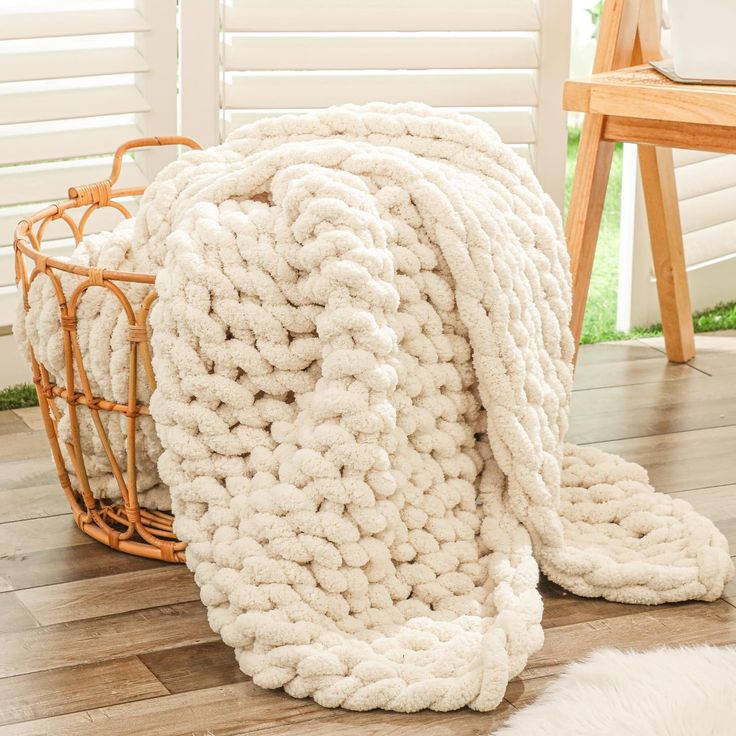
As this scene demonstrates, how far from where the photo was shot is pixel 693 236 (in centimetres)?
222

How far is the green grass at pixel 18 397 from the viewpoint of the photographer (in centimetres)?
176

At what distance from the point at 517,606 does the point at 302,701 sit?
204 millimetres

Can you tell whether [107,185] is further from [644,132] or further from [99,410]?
[644,132]

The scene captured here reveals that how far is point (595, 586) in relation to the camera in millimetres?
1187

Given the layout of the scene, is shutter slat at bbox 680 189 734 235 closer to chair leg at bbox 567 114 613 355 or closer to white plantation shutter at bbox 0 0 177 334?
chair leg at bbox 567 114 613 355

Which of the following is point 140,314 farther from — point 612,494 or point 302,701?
point 612,494

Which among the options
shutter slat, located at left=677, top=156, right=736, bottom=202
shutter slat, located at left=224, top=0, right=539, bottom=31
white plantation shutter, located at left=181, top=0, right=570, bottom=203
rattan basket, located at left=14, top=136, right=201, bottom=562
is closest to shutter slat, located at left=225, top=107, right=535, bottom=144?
white plantation shutter, located at left=181, top=0, right=570, bottom=203

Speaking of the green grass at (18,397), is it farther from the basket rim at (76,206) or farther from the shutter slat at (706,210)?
the shutter slat at (706,210)

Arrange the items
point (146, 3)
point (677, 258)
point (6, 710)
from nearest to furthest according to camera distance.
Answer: point (6, 710) < point (146, 3) < point (677, 258)

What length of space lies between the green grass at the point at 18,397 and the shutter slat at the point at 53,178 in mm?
278

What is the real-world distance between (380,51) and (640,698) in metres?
1.11

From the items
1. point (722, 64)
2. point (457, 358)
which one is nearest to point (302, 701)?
point (457, 358)

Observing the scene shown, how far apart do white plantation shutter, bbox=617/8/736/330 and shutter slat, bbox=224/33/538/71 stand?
0.36m

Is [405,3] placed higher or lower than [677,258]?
Result: higher
